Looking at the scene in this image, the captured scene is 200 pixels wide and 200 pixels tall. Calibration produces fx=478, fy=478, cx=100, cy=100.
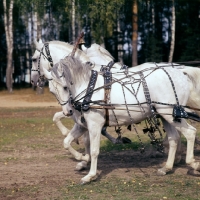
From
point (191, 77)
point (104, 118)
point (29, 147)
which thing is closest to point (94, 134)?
point (104, 118)

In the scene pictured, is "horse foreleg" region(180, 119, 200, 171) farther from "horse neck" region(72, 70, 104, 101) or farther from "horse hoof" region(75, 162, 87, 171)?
"horse hoof" region(75, 162, 87, 171)

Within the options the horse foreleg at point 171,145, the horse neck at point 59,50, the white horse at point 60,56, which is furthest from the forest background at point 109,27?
the horse foreleg at point 171,145

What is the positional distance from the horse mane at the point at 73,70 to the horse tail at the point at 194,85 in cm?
188

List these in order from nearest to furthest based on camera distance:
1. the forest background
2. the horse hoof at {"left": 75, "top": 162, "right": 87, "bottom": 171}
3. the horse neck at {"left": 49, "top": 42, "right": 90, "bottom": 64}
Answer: the horse hoof at {"left": 75, "top": 162, "right": 87, "bottom": 171}, the horse neck at {"left": 49, "top": 42, "right": 90, "bottom": 64}, the forest background

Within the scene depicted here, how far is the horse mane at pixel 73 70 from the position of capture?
25.3ft

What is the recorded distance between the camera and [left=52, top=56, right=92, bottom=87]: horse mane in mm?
7703

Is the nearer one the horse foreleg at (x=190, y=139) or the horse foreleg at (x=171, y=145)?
the horse foreleg at (x=190, y=139)

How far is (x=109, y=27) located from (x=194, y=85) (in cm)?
2712

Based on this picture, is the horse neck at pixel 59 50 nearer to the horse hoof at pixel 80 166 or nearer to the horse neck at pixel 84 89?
the horse neck at pixel 84 89

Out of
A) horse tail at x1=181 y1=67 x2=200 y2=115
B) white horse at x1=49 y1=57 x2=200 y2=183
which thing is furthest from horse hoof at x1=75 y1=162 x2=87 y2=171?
horse tail at x1=181 y1=67 x2=200 y2=115

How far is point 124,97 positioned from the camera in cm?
791

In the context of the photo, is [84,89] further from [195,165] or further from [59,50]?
[195,165]

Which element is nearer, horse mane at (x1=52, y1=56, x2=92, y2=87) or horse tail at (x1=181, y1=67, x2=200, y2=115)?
horse mane at (x1=52, y1=56, x2=92, y2=87)

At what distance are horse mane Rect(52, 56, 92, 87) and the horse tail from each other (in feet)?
6.15
